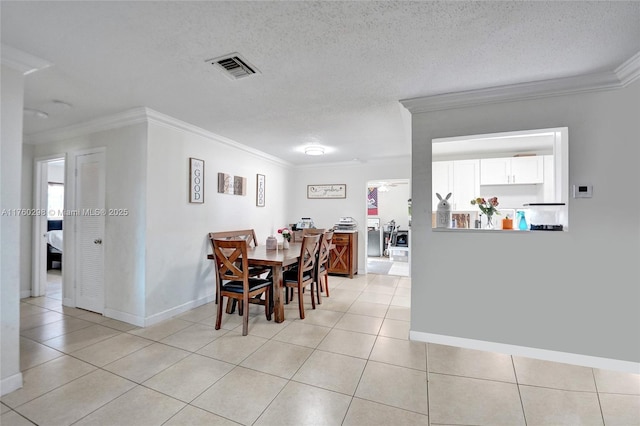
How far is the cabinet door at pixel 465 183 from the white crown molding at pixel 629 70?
2509 mm

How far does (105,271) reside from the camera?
337cm

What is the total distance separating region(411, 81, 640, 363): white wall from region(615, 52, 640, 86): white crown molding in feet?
0.23

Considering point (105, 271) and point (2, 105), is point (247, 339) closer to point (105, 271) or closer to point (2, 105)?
point (105, 271)

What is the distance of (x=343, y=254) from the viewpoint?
543cm

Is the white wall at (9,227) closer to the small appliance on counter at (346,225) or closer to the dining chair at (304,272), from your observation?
the dining chair at (304,272)

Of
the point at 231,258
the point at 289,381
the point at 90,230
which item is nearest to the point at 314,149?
the point at 231,258

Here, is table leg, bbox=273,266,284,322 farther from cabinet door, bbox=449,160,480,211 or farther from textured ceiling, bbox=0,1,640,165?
cabinet door, bbox=449,160,480,211

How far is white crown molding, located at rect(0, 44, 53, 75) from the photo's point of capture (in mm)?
1886

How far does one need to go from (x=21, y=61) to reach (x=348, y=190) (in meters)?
4.77

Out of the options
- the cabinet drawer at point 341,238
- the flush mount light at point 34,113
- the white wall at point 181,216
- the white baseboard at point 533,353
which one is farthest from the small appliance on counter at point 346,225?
the flush mount light at point 34,113

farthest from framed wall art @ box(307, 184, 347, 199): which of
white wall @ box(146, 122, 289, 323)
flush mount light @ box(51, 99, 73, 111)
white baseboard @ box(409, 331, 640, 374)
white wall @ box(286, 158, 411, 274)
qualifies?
flush mount light @ box(51, 99, 73, 111)

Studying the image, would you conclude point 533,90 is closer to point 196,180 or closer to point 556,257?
point 556,257

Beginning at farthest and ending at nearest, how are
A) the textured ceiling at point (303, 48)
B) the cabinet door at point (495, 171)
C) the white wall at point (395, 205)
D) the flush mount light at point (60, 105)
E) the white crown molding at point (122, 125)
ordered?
1. the white wall at point (395, 205)
2. the cabinet door at point (495, 171)
3. the white crown molding at point (122, 125)
4. the flush mount light at point (60, 105)
5. the textured ceiling at point (303, 48)

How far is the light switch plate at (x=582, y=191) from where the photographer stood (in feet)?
7.43
